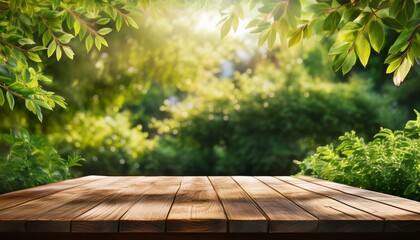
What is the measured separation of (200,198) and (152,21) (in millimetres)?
9678

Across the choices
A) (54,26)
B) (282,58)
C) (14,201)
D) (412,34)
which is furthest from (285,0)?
(282,58)

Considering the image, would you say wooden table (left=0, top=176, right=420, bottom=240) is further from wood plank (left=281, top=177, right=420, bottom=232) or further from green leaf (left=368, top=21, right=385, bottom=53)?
green leaf (left=368, top=21, right=385, bottom=53)

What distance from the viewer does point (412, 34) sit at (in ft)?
10.7

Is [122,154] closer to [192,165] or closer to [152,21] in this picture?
[192,165]

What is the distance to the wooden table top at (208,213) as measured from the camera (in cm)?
234

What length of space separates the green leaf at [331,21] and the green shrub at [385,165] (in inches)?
67.2

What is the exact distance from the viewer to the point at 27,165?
5.55 m

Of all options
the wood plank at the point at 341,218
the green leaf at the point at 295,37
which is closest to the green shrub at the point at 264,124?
the green leaf at the point at 295,37

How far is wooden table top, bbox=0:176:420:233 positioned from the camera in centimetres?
234

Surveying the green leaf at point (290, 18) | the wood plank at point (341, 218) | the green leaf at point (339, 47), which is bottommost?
the wood plank at point (341, 218)

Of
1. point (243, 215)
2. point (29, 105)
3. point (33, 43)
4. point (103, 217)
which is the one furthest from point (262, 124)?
point (103, 217)

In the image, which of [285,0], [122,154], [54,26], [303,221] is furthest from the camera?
[122,154]

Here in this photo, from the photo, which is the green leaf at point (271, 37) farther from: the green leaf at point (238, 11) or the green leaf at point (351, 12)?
the green leaf at point (351, 12)

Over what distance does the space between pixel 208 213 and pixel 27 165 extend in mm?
Answer: 3545
